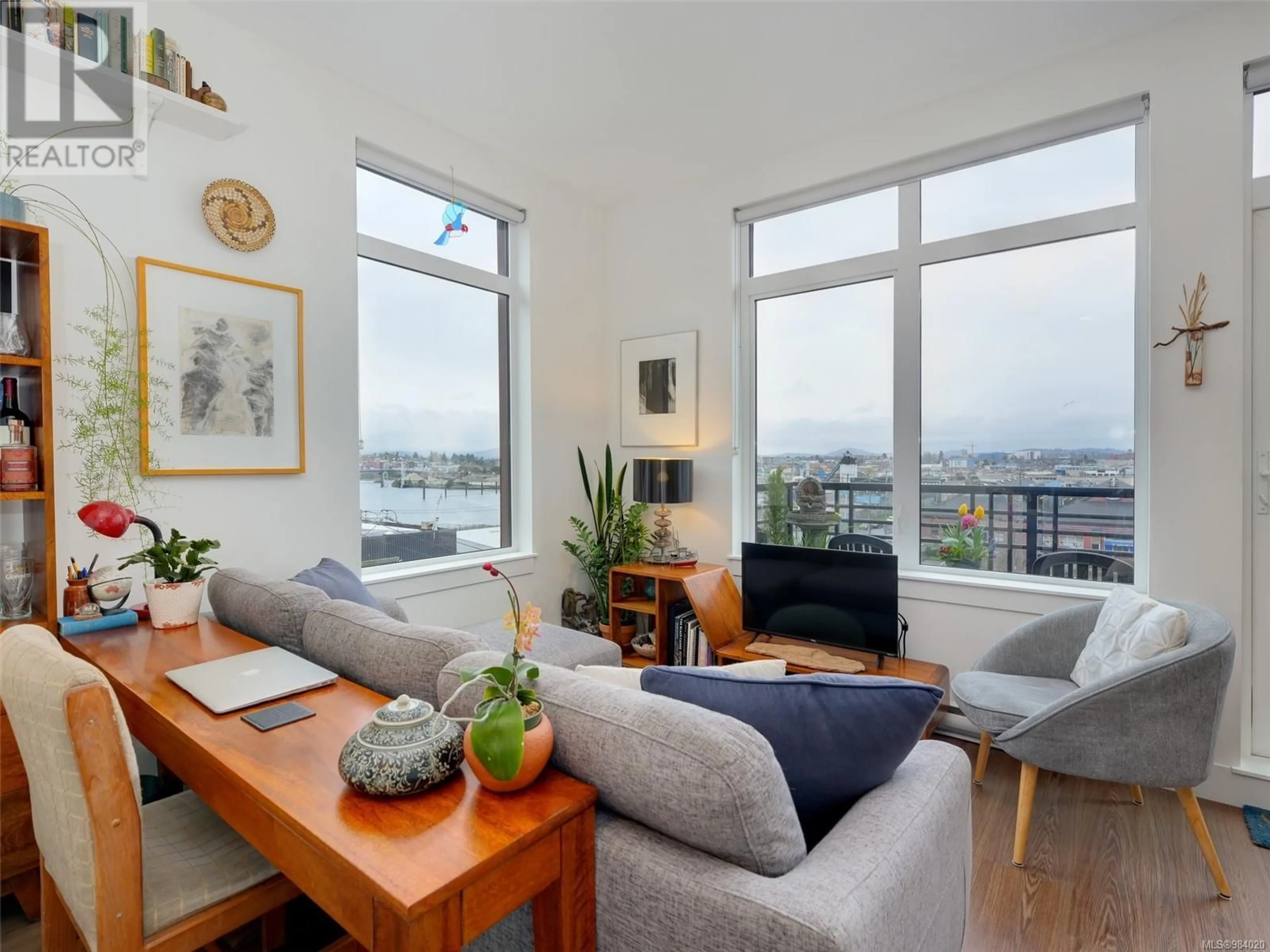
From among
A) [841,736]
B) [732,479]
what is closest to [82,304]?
[841,736]

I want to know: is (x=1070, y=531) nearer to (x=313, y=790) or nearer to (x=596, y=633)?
(x=596, y=633)

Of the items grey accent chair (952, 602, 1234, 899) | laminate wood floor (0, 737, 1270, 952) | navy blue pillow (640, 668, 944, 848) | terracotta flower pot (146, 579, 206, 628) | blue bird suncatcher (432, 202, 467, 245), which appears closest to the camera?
navy blue pillow (640, 668, 944, 848)

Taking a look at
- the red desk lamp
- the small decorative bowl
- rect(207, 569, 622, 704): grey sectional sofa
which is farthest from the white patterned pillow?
the small decorative bowl

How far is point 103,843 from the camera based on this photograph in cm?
94

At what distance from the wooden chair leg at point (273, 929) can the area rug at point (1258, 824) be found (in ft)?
9.63

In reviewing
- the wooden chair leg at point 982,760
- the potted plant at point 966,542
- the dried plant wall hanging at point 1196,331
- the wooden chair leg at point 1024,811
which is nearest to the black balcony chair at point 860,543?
the potted plant at point 966,542

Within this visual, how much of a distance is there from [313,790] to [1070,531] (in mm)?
2983

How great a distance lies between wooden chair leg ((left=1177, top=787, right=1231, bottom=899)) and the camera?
1.79 m

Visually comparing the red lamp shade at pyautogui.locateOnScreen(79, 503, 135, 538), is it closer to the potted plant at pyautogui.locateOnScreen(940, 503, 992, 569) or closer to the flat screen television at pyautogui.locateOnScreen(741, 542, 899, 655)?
the flat screen television at pyautogui.locateOnScreen(741, 542, 899, 655)

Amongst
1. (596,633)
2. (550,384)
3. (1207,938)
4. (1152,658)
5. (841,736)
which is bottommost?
(1207,938)

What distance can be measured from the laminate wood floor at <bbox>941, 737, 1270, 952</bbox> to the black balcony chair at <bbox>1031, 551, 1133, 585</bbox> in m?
0.81

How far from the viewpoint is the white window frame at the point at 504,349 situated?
124 inches

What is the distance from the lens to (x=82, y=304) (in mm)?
2045

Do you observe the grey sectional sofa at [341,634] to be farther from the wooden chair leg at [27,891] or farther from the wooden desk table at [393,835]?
the wooden chair leg at [27,891]
